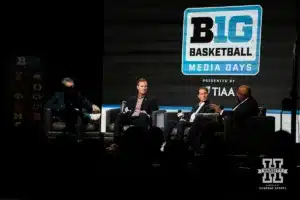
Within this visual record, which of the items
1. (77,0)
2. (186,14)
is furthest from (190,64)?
(77,0)

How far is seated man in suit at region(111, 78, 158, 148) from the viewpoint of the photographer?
6625mm

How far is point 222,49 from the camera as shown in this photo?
7.20 metres

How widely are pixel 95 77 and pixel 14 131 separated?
498 centimetres

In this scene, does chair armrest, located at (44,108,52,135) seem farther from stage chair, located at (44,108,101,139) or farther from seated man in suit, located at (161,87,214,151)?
seated man in suit, located at (161,87,214,151)

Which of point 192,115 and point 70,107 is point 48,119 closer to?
point 70,107

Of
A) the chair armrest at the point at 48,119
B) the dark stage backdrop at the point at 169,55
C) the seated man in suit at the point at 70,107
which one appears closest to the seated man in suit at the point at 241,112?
the dark stage backdrop at the point at 169,55

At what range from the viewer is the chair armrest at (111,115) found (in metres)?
7.22

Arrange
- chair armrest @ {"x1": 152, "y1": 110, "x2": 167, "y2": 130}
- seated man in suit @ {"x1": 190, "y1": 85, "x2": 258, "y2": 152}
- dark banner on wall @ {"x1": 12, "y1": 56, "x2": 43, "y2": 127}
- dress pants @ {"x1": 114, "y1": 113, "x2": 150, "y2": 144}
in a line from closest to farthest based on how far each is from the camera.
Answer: seated man in suit @ {"x1": 190, "y1": 85, "x2": 258, "y2": 152}
dress pants @ {"x1": 114, "y1": 113, "x2": 150, "y2": 144}
chair armrest @ {"x1": 152, "y1": 110, "x2": 167, "y2": 130}
dark banner on wall @ {"x1": 12, "y1": 56, "x2": 43, "y2": 127}

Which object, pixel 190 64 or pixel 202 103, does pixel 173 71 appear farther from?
pixel 202 103

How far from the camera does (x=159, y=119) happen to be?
683 centimetres

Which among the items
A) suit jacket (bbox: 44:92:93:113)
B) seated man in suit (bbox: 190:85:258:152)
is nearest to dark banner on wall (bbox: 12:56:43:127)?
suit jacket (bbox: 44:92:93:113)

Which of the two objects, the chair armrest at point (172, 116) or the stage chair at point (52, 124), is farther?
the chair armrest at point (172, 116)

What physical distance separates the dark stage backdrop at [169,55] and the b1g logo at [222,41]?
0.31 ft

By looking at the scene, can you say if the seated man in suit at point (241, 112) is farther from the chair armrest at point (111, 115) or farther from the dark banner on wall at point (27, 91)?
the dark banner on wall at point (27, 91)
